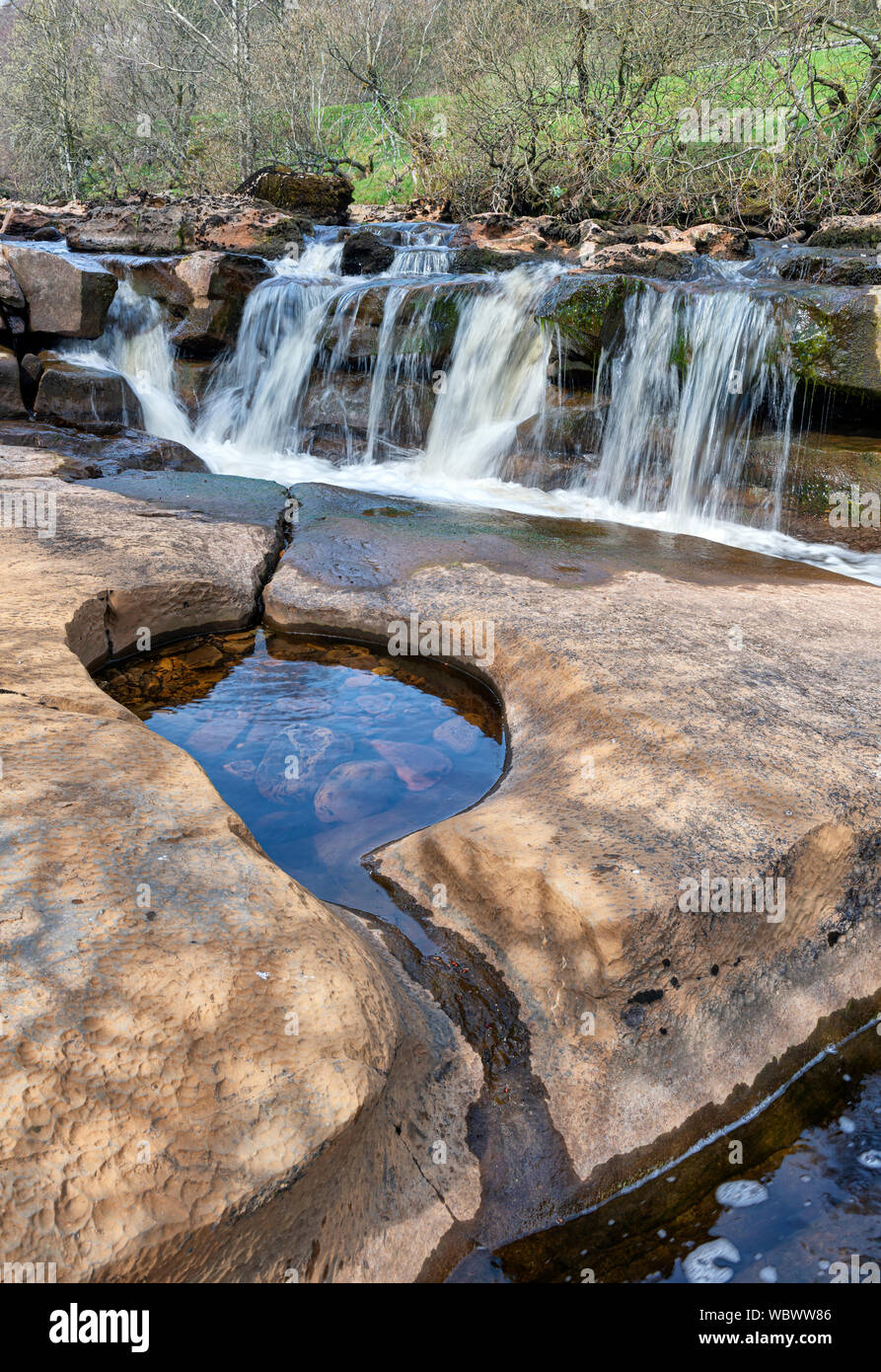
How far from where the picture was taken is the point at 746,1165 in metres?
2.25

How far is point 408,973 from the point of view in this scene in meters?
2.47

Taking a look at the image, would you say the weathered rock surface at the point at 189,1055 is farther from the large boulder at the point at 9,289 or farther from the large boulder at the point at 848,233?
the large boulder at the point at 848,233

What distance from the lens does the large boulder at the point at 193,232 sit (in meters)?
13.1

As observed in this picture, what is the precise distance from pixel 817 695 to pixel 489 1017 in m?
1.94

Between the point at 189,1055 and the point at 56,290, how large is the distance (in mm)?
10031

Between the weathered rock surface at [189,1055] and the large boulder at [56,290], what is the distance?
8.60 meters

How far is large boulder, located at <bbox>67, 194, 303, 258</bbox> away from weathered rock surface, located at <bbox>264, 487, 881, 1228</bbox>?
438 inches

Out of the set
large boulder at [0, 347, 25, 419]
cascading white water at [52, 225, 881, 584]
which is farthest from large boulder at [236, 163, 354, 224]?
large boulder at [0, 347, 25, 419]

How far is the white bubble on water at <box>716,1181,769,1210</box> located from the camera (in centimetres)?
215

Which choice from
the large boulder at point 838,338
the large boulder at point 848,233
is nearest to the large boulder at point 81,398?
the large boulder at point 838,338

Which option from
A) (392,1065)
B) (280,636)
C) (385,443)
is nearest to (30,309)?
(385,443)

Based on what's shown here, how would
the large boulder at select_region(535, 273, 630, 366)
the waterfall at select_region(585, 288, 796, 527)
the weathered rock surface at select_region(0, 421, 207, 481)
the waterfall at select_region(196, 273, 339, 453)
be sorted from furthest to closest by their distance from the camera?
1. the waterfall at select_region(196, 273, 339, 453)
2. the large boulder at select_region(535, 273, 630, 366)
3. the weathered rock surface at select_region(0, 421, 207, 481)
4. the waterfall at select_region(585, 288, 796, 527)

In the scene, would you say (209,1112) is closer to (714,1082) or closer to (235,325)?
(714,1082)

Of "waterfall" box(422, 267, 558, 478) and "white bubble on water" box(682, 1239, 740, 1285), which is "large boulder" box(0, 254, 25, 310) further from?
"white bubble on water" box(682, 1239, 740, 1285)
